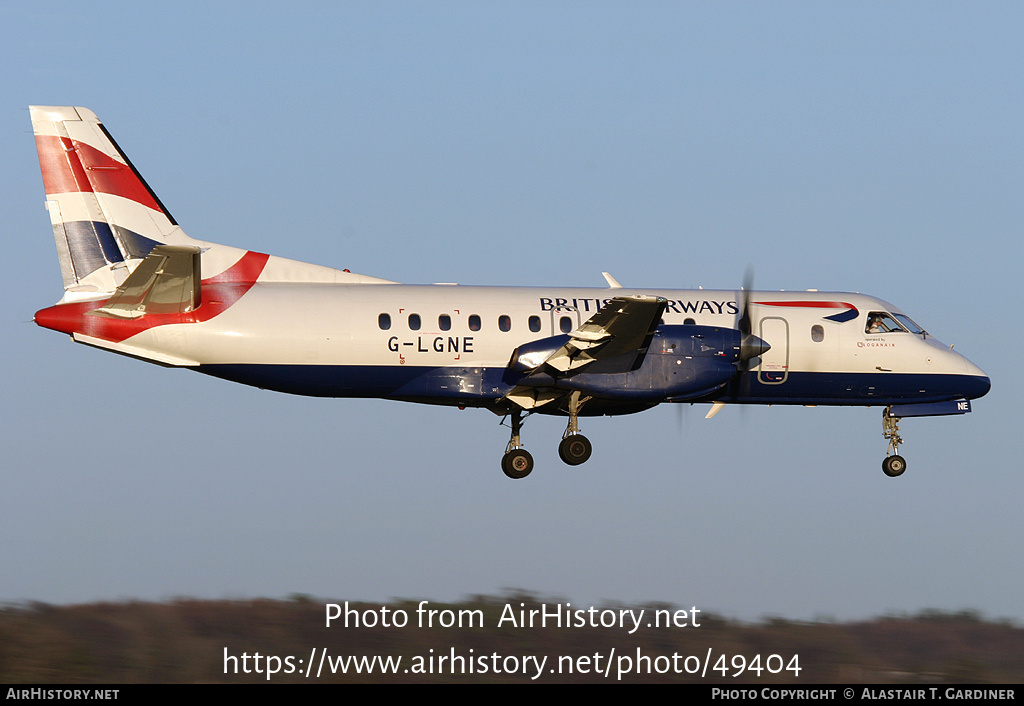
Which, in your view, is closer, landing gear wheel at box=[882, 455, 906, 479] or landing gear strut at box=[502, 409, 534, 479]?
landing gear strut at box=[502, 409, 534, 479]

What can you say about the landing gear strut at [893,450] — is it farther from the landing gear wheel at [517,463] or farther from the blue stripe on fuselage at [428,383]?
the landing gear wheel at [517,463]

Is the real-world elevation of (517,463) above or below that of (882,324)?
below

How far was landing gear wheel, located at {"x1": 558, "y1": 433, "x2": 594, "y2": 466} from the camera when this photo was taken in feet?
93.3

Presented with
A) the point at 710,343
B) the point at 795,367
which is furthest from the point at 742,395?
the point at 710,343

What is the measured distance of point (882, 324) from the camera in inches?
1219

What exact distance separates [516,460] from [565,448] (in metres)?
1.18

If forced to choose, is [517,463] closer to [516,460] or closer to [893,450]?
[516,460]

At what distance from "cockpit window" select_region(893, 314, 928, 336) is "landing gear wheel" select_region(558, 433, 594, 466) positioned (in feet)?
26.4

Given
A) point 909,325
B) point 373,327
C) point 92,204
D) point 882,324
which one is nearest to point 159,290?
point 92,204

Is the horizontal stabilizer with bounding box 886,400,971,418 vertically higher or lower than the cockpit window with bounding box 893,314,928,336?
lower

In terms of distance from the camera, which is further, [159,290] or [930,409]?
[930,409]

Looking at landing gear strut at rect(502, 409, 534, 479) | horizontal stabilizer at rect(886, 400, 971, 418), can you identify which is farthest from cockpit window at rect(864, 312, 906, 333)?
landing gear strut at rect(502, 409, 534, 479)

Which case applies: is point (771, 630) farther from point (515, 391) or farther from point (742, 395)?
point (515, 391)

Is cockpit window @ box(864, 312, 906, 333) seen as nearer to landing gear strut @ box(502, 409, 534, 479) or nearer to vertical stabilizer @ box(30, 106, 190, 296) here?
landing gear strut @ box(502, 409, 534, 479)
